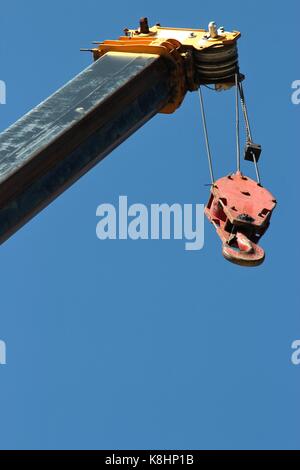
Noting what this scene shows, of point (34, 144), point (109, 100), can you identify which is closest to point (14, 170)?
point (34, 144)

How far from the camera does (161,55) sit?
78.2 metres

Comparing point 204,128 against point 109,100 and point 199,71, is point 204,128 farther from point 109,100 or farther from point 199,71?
point 109,100

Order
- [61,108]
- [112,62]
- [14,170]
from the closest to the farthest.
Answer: [14,170] → [61,108] → [112,62]

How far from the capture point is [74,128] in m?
71.1

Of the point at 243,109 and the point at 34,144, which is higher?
the point at 243,109

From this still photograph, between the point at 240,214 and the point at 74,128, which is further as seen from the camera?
the point at 240,214

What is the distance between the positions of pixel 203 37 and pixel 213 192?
7.48 m

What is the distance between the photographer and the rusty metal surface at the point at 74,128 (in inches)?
2667

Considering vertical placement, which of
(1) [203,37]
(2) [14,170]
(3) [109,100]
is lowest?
(2) [14,170]

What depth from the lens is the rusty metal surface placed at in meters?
67.8

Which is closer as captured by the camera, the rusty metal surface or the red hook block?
the rusty metal surface

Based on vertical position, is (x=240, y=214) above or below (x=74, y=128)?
below

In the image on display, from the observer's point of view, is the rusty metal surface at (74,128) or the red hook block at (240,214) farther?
the red hook block at (240,214)

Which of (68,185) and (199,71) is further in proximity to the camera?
(199,71)
